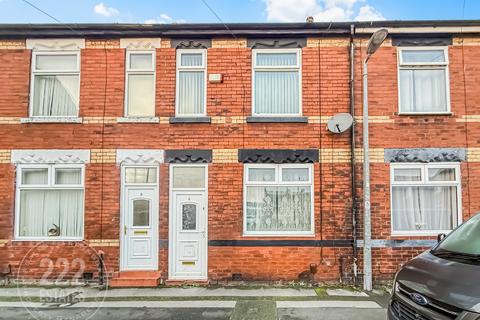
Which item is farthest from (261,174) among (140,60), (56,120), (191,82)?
(56,120)

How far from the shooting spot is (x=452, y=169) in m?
8.36

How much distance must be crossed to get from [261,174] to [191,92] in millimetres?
2533

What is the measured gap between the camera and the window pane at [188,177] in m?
8.48

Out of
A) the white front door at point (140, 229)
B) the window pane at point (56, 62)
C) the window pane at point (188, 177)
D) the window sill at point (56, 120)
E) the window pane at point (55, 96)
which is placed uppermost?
the window pane at point (56, 62)

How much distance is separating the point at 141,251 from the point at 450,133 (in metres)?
7.41

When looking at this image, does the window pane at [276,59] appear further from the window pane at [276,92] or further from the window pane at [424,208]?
the window pane at [424,208]

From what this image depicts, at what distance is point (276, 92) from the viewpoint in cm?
872

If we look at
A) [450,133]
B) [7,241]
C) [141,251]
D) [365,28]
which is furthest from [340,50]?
[7,241]

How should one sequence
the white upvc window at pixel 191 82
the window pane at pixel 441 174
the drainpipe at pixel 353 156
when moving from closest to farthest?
1. the drainpipe at pixel 353 156
2. the window pane at pixel 441 174
3. the white upvc window at pixel 191 82

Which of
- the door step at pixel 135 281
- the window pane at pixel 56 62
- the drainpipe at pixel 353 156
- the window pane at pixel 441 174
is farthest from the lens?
the window pane at pixel 56 62

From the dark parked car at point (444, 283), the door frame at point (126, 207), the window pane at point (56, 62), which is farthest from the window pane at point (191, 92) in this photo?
the dark parked car at point (444, 283)

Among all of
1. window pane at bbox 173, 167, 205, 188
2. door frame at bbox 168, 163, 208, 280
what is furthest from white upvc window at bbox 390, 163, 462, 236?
window pane at bbox 173, 167, 205, 188

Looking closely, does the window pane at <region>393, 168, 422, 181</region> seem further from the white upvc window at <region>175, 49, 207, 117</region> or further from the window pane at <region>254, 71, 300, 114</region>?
the white upvc window at <region>175, 49, 207, 117</region>

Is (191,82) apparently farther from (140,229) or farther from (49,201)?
(49,201)
